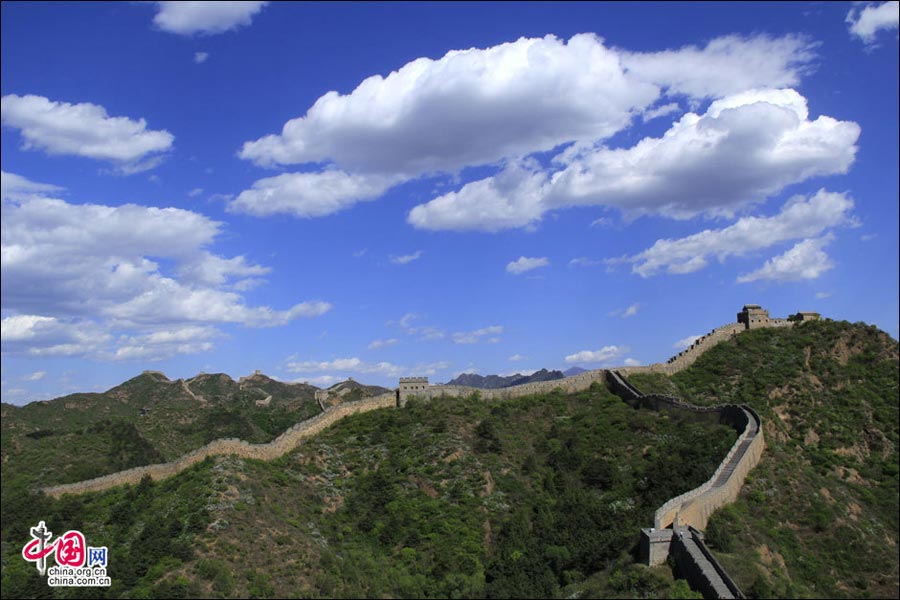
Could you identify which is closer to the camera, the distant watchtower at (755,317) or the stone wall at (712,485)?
the stone wall at (712,485)

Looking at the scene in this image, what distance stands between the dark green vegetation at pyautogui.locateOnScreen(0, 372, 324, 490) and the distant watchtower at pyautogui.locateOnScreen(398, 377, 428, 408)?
17457 millimetres

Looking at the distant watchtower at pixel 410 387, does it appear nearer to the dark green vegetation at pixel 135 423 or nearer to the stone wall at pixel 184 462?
the stone wall at pixel 184 462

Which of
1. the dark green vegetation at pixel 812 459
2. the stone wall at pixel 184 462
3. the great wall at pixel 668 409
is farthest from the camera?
the stone wall at pixel 184 462

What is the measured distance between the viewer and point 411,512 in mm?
44156

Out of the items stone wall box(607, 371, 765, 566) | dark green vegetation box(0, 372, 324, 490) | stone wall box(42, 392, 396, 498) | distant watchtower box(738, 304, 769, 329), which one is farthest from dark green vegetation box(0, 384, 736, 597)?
distant watchtower box(738, 304, 769, 329)

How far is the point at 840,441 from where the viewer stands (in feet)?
158

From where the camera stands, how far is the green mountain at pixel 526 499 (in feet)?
112

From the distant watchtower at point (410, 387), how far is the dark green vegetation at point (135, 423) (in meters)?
17.5

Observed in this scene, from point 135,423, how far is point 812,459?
69230 mm

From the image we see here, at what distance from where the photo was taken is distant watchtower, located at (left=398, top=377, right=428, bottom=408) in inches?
2371

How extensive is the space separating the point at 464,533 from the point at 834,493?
2118 centimetres

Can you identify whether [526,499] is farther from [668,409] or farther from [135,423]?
[135,423]

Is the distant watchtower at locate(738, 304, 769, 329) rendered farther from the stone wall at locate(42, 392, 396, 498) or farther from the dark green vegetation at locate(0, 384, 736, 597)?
the stone wall at locate(42, 392, 396, 498)

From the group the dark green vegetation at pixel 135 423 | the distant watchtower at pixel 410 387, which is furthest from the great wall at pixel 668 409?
the dark green vegetation at pixel 135 423
